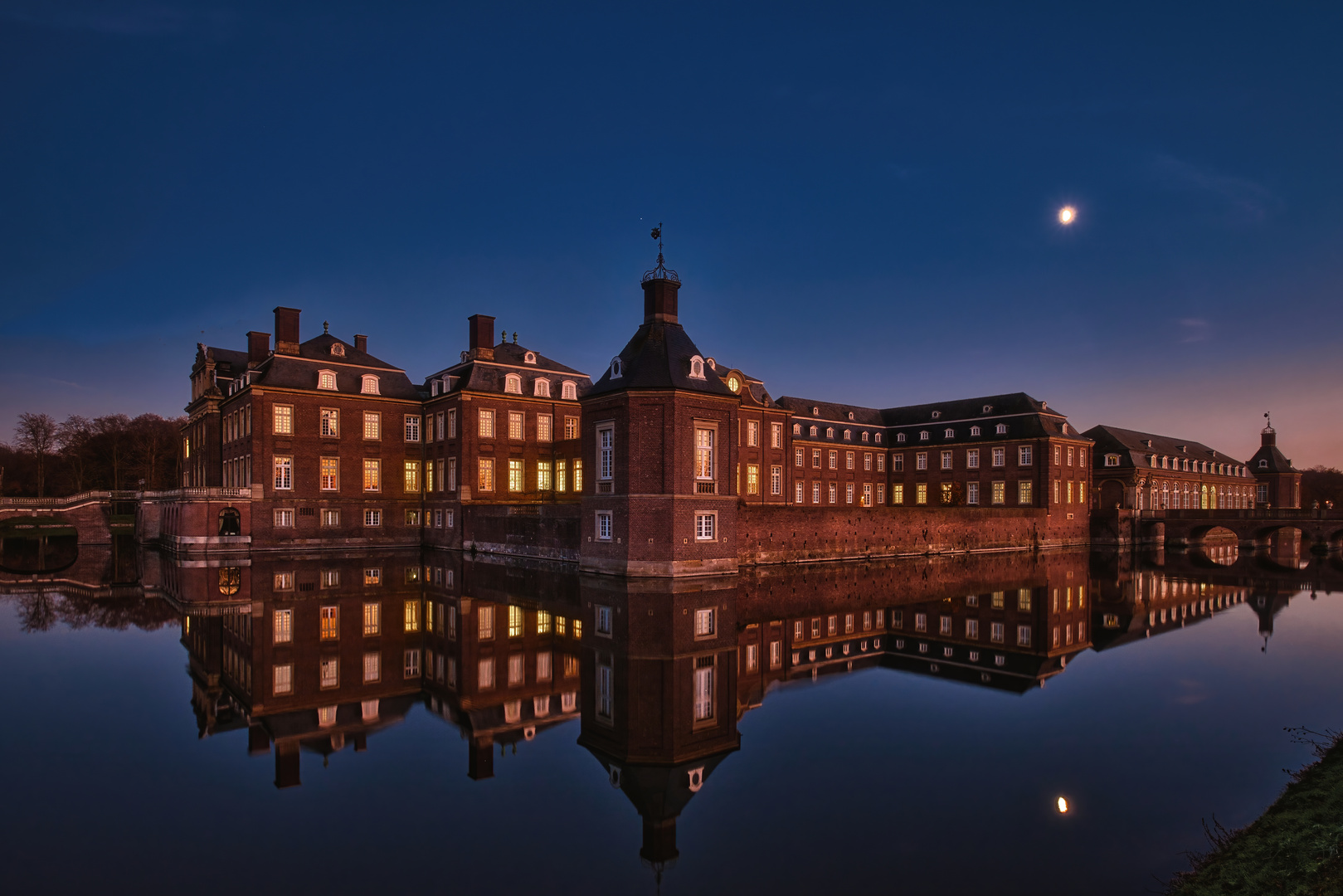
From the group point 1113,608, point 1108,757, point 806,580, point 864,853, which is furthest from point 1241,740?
point 806,580

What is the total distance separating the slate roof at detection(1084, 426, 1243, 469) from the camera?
57.4m

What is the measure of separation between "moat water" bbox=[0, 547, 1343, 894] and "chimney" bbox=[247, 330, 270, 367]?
2571 centimetres

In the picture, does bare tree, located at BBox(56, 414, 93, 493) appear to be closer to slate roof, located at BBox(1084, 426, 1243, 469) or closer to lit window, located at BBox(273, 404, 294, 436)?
lit window, located at BBox(273, 404, 294, 436)

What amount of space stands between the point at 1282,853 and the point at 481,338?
130 feet

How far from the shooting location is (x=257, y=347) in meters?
42.1

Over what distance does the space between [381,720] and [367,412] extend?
33146mm

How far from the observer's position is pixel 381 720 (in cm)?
1004

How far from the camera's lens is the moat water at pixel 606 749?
6184 mm

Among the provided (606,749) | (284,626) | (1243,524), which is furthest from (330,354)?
(1243,524)

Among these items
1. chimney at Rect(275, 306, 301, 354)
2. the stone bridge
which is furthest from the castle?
the stone bridge

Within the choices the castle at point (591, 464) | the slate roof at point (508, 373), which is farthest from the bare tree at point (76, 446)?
the slate roof at point (508, 373)

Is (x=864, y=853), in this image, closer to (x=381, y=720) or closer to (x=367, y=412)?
(x=381, y=720)

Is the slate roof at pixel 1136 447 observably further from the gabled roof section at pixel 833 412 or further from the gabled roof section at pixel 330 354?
the gabled roof section at pixel 330 354

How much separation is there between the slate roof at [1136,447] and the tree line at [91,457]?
258 feet
